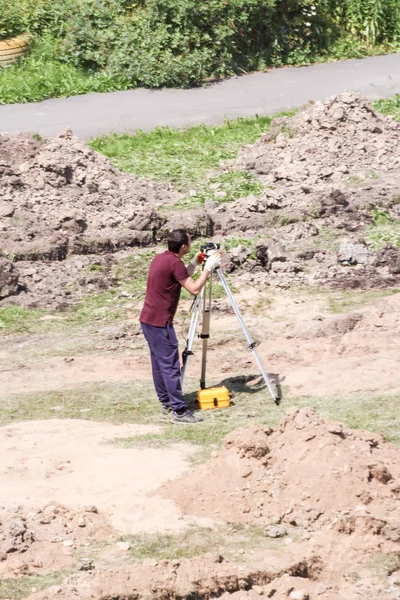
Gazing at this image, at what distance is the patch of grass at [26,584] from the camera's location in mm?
7418

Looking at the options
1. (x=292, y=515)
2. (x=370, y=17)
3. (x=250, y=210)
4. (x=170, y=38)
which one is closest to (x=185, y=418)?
(x=292, y=515)

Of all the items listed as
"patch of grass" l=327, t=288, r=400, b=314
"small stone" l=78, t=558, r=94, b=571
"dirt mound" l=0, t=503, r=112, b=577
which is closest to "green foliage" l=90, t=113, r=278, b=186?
"patch of grass" l=327, t=288, r=400, b=314

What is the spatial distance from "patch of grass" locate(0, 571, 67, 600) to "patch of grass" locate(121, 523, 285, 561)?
22.5 inches

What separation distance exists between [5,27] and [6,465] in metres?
16.4

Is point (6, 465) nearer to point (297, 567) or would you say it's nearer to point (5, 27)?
point (297, 567)

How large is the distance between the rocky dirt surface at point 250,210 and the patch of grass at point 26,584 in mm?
6625

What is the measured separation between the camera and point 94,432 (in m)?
10.2

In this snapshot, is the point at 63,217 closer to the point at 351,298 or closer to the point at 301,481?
the point at 351,298

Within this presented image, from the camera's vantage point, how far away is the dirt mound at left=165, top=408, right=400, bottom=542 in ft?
27.1

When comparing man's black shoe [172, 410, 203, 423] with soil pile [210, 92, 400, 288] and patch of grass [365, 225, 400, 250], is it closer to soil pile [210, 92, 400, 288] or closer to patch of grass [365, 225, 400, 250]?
soil pile [210, 92, 400, 288]

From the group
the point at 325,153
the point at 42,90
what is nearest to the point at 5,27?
the point at 42,90

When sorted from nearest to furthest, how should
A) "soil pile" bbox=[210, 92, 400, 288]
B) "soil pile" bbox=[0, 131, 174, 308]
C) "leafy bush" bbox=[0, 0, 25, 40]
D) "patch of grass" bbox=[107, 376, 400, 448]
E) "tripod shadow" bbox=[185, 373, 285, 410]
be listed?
"patch of grass" bbox=[107, 376, 400, 448] < "tripod shadow" bbox=[185, 373, 285, 410] < "soil pile" bbox=[0, 131, 174, 308] < "soil pile" bbox=[210, 92, 400, 288] < "leafy bush" bbox=[0, 0, 25, 40]

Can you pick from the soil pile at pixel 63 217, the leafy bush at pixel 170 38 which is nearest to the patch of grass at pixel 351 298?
the soil pile at pixel 63 217

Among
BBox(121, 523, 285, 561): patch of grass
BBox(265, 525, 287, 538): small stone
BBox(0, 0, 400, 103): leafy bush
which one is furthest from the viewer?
BBox(0, 0, 400, 103): leafy bush
